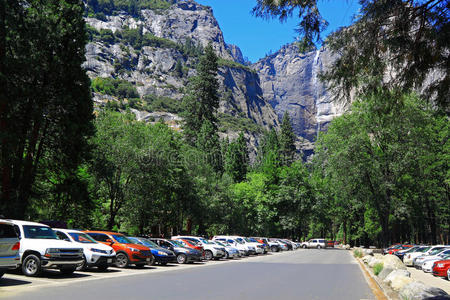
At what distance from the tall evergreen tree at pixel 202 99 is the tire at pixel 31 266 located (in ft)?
212

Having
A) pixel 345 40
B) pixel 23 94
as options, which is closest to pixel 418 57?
pixel 345 40

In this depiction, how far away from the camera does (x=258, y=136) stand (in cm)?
15988

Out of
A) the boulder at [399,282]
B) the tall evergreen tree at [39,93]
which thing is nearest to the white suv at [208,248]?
the tall evergreen tree at [39,93]

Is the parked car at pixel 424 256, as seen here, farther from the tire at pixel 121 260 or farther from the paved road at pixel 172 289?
the tire at pixel 121 260

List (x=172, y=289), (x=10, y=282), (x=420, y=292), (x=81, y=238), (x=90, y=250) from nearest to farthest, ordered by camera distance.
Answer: (x=420, y=292) < (x=172, y=289) < (x=10, y=282) < (x=90, y=250) < (x=81, y=238)

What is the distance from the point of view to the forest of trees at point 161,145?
9117 mm

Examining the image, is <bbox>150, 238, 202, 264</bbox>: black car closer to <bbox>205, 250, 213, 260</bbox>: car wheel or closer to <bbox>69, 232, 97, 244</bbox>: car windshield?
<bbox>205, 250, 213, 260</bbox>: car wheel

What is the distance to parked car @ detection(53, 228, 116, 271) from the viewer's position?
1554 cm

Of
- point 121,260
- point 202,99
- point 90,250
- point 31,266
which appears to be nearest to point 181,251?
point 121,260

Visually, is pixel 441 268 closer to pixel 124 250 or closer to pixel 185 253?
pixel 185 253

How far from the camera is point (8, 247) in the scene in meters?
11.0

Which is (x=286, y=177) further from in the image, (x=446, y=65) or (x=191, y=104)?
(x=446, y=65)

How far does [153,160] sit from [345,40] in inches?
963

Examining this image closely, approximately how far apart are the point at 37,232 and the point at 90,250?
2.71 meters
